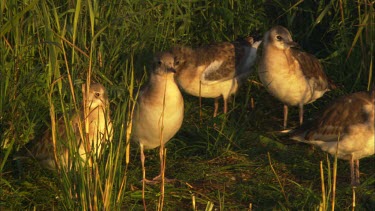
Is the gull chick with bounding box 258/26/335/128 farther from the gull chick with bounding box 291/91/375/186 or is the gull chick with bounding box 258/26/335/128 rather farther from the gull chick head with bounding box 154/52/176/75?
the gull chick head with bounding box 154/52/176/75

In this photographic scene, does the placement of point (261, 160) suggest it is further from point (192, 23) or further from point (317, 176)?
point (192, 23)

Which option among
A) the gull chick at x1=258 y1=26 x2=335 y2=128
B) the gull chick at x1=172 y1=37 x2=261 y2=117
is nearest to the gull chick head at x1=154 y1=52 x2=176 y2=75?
the gull chick at x1=172 y1=37 x2=261 y2=117

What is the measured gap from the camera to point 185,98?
10.6 meters

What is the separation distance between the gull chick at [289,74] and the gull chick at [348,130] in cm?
125

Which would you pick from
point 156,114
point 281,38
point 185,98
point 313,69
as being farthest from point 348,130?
point 185,98

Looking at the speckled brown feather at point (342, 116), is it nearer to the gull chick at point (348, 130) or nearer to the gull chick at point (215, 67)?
the gull chick at point (348, 130)

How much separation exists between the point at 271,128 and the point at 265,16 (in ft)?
5.44

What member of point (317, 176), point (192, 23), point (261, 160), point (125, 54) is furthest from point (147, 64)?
point (317, 176)

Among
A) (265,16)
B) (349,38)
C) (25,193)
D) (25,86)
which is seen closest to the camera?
(25,193)

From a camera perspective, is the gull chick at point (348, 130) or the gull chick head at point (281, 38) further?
the gull chick head at point (281, 38)

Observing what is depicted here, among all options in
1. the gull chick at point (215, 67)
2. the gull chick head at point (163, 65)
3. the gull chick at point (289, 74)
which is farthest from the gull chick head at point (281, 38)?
the gull chick head at point (163, 65)

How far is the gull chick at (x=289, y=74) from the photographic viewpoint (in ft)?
32.7

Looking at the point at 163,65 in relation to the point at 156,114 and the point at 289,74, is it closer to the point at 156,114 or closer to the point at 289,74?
the point at 156,114

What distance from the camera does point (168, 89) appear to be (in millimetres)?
8352
